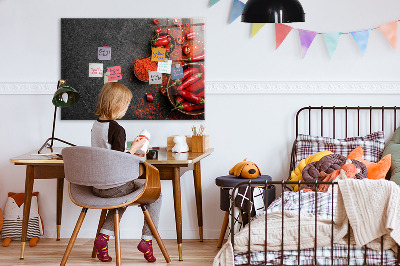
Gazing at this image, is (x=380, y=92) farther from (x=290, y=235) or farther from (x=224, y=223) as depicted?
(x=290, y=235)

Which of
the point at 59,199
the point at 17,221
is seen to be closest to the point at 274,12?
the point at 59,199

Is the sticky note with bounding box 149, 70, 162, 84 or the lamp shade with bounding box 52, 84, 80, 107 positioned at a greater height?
the sticky note with bounding box 149, 70, 162, 84

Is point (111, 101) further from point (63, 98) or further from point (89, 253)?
point (89, 253)

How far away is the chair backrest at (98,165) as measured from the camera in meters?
3.16

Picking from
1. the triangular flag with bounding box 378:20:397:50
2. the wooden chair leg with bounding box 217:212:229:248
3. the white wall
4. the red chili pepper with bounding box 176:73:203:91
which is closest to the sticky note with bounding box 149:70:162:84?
the red chili pepper with bounding box 176:73:203:91

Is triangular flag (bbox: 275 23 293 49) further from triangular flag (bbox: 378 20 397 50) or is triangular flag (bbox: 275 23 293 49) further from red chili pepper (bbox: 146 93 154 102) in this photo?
red chili pepper (bbox: 146 93 154 102)

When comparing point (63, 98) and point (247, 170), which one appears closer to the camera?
point (247, 170)

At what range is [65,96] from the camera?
4.15 m

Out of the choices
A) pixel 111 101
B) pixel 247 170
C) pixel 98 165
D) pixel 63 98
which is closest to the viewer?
pixel 98 165

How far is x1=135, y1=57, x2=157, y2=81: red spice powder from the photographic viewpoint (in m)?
4.31

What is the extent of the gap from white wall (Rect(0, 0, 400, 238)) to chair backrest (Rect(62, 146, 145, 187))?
1.12m

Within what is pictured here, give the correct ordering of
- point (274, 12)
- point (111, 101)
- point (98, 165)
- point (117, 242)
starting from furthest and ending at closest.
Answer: point (111, 101) → point (117, 242) → point (98, 165) → point (274, 12)

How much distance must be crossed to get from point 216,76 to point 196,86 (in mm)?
161

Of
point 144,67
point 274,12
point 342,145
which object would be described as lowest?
point 342,145
